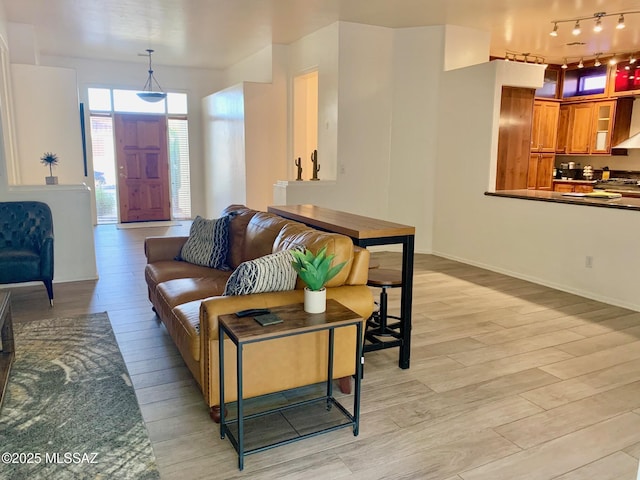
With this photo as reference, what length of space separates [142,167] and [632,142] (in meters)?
8.53

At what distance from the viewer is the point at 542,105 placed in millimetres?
8156

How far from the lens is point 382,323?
3.32 meters

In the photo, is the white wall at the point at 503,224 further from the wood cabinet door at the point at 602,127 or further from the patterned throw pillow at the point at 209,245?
the patterned throw pillow at the point at 209,245

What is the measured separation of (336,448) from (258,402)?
22.8 inches

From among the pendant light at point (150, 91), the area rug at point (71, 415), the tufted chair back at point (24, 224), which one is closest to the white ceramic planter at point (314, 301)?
the area rug at point (71, 415)

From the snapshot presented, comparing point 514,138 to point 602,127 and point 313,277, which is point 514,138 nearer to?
point 602,127

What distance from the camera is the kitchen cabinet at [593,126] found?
25.2 feet

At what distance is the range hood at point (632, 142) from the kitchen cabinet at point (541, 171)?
1.02m

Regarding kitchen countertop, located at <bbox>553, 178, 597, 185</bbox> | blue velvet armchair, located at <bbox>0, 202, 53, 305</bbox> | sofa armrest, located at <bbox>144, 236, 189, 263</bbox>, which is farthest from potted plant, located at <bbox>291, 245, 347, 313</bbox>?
kitchen countertop, located at <bbox>553, 178, 597, 185</bbox>

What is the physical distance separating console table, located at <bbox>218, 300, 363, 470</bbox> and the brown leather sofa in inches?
2.7

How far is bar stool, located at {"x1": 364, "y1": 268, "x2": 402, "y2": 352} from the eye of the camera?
3.06 metres

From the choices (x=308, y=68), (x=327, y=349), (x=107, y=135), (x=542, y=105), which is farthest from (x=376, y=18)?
(x=107, y=135)

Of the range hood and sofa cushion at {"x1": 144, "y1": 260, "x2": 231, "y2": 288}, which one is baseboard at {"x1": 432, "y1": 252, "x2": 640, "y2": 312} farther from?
the range hood

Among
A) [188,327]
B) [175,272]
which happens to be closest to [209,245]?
[175,272]
